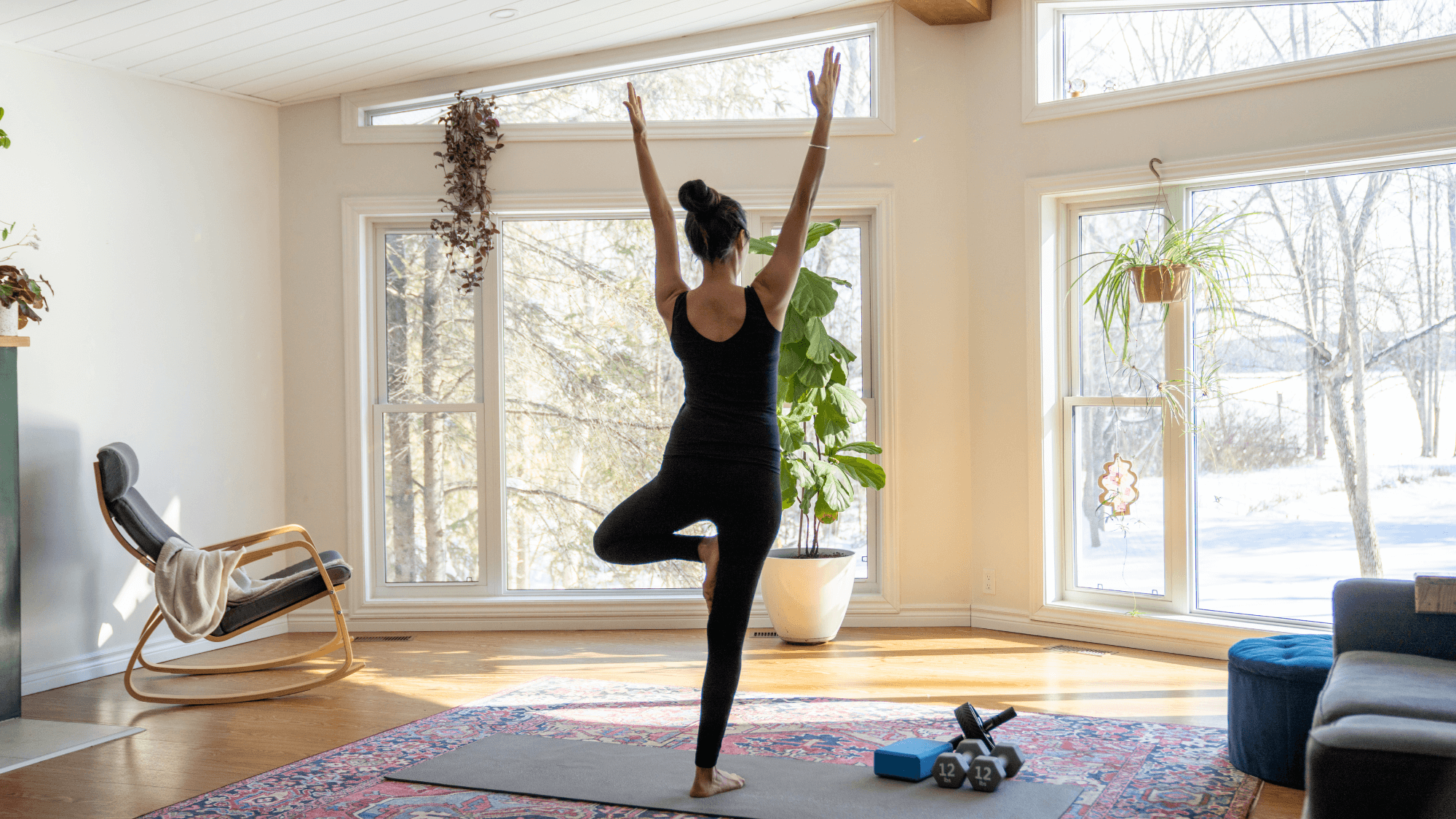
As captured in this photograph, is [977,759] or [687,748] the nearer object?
[977,759]

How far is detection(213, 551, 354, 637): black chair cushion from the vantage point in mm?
3972

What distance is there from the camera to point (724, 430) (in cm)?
251

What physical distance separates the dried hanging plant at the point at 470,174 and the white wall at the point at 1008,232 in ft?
7.42

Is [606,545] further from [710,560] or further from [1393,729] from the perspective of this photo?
[1393,729]

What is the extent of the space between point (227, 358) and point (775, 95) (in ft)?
9.31

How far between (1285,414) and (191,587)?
166 inches

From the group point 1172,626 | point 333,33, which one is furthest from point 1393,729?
point 333,33

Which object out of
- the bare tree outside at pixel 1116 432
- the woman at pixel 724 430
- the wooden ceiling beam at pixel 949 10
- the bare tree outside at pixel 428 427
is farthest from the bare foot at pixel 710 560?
the wooden ceiling beam at pixel 949 10

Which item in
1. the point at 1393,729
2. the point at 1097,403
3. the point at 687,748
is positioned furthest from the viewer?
the point at 1097,403

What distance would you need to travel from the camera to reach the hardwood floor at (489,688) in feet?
10.0

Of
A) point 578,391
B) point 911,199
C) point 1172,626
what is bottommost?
point 1172,626

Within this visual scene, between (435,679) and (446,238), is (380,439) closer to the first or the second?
(446,238)

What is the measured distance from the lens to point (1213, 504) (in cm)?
462

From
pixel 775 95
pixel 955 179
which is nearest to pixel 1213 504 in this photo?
pixel 955 179
